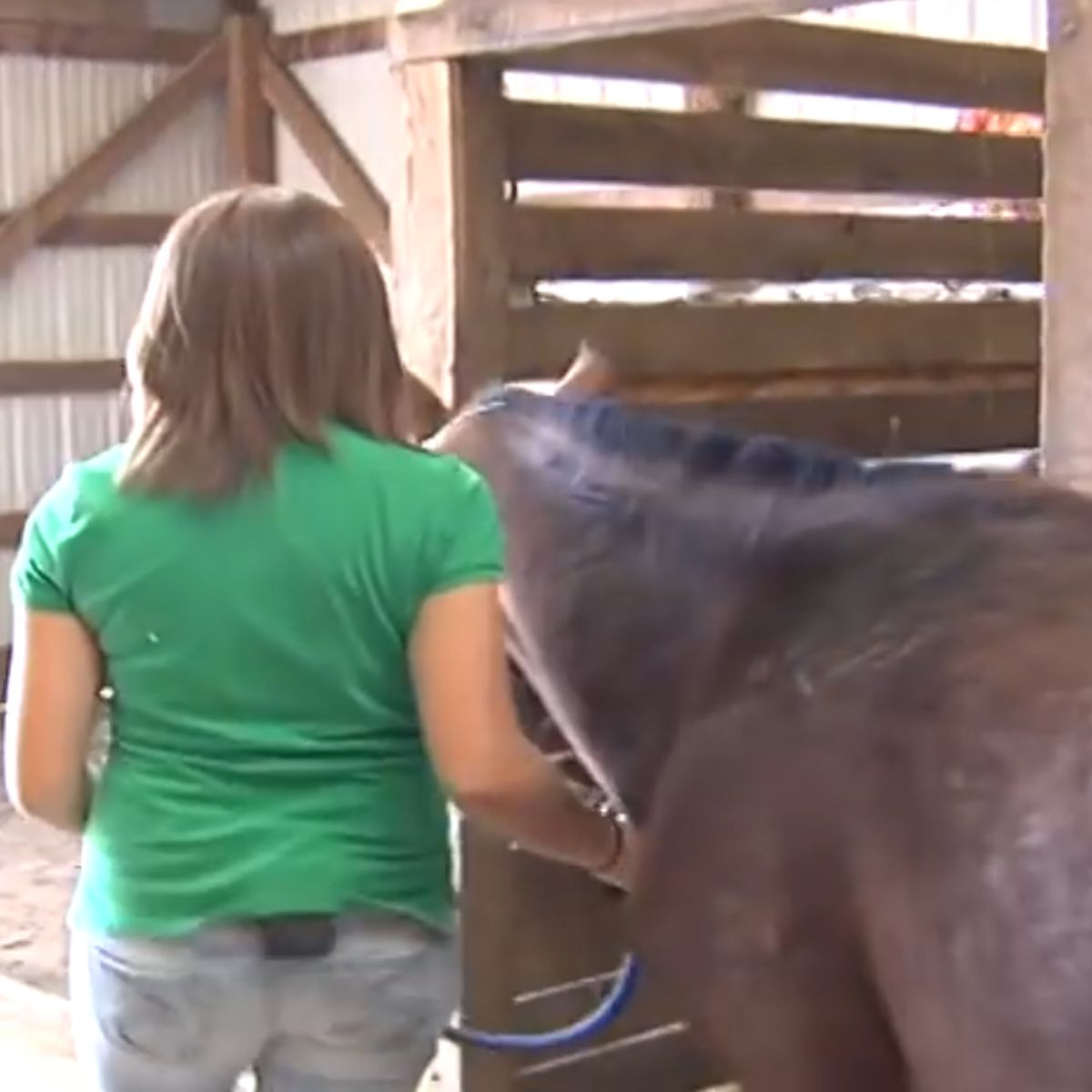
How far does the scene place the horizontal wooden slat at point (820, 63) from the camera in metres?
2.80

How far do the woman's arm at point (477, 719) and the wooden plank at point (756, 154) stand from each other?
44.0 inches

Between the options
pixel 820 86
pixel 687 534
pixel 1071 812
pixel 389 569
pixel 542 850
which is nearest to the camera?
pixel 1071 812

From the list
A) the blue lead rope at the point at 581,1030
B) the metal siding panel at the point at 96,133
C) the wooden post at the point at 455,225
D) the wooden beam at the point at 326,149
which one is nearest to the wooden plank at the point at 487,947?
the blue lead rope at the point at 581,1030

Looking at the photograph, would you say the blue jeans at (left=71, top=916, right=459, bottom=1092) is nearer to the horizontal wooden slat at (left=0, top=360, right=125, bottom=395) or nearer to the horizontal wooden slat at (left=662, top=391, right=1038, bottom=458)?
the horizontal wooden slat at (left=662, top=391, right=1038, bottom=458)

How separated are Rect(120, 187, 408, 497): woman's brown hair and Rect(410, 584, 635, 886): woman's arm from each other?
157 millimetres

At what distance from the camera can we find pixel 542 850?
5.85 feet

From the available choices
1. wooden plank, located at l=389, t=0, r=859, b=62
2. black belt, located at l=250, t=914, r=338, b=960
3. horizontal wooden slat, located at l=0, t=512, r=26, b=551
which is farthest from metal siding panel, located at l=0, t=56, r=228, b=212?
black belt, located at l=250, t=914, r=338, b=960

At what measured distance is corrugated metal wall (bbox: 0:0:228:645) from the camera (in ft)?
29.2

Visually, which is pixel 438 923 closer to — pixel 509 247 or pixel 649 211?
pixel 509 247

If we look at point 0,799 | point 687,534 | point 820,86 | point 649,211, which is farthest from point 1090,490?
point 0,799

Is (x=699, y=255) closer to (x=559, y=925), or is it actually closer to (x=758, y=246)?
(x=758, y=246)

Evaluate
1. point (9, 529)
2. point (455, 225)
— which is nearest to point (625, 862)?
point (455, 225)

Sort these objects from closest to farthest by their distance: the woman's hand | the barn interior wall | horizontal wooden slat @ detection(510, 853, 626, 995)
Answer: the woman's hand → horizontal wooden slat @ detection(510, 853, 626, 995) → the barn interior wall

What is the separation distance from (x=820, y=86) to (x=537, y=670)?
53.5 inches
